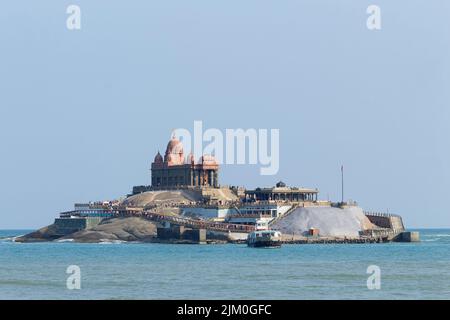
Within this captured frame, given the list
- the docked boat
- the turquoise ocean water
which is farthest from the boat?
the turquoise ocean water

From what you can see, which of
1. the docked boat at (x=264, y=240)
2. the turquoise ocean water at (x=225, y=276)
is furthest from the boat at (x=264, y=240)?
the turquoise ocean water at (x=225, y=276)

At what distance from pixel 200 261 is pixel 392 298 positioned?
47568mm

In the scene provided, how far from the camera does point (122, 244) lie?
19512 cm

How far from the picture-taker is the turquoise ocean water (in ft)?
282

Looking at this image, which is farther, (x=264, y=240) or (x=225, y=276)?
(x=264, y=240)

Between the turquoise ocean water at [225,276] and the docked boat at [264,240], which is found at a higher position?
the docked boat at [264,240]

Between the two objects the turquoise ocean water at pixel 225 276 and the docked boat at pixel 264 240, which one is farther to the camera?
the docked boat at pixel 264 240

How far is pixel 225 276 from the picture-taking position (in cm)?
10362

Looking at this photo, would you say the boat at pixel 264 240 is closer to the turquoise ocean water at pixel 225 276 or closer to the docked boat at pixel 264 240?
the docked boat at pixel 264 240

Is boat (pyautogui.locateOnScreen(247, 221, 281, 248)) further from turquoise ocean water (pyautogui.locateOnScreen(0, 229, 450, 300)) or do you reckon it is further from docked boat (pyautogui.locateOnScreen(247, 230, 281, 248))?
turquoise ocean water (pyautogui.locateOnScreen(0, 229, 450, 300))

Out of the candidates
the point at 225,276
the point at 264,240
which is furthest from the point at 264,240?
the point at 225,276

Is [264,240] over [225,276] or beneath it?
over

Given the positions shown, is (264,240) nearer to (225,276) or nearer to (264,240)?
(264,240)

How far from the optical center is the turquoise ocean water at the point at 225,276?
282ft
